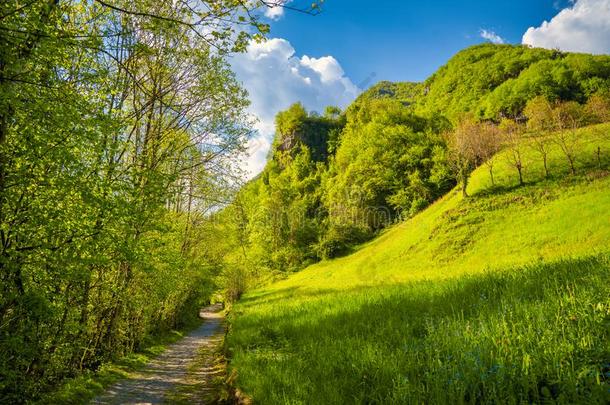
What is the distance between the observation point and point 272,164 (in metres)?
146

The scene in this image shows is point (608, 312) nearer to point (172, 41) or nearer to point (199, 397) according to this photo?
point (199, 397)

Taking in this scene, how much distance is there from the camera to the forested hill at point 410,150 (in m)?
60.0

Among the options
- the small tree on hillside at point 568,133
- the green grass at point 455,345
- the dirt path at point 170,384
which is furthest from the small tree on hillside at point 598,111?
the dirt path at point 170,384

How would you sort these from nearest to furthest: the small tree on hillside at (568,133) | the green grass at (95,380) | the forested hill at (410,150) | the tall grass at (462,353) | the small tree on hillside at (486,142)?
the tall grass at (462,353)
the green grass at (95,380)
the small tree on hillside at (568,133)
the small tree on hillside at (486,142)
the forested hill at (410,150)

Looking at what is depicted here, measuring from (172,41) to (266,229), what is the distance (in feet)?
216

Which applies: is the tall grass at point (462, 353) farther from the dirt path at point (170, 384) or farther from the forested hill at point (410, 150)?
the forested hill at point (410, 150)

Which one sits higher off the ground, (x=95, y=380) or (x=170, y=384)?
(x=95, y=380)

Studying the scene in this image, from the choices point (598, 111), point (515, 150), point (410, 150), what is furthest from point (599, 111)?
point (410, 150)

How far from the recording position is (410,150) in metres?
87.6

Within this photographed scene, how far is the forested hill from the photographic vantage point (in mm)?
60031

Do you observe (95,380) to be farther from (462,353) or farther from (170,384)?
(462,353)

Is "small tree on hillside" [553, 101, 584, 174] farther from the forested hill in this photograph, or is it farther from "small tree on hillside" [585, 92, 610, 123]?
"small tree on hillside" [585, 92, 610, 123]

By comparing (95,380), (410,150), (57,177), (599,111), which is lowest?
(95,380)

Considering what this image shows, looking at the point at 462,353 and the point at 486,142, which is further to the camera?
the point at 486,142
